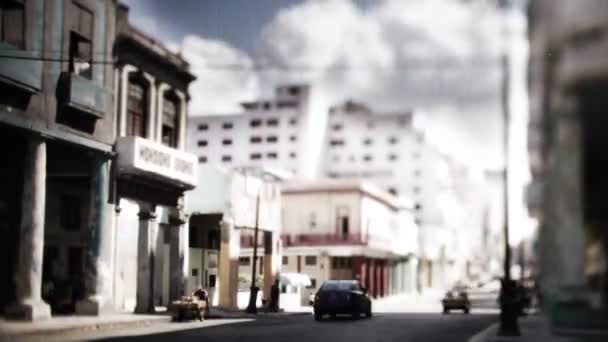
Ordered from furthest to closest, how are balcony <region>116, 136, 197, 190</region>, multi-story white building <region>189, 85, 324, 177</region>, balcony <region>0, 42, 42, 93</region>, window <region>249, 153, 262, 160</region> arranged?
window <region>249, 153, 262, 160</region> → multi-story white building <region>189, 85, 324, 177</region> → balcony <region>116, 136, 197, 190</region> → balcony <region>0, 42, 42, 93</region>

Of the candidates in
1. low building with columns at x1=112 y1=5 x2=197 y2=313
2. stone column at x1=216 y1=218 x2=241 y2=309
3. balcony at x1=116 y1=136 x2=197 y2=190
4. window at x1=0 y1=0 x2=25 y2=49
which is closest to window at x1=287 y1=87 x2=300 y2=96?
low building with columns at x1=112 y1=5 x2=197 y2=313

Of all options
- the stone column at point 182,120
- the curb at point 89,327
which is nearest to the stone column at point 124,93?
the stone column at point 182,120

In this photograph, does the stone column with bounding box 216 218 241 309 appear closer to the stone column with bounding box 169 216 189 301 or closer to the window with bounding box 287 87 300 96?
the stone column with bounding box 169 216 189 301

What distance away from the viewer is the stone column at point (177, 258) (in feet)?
110

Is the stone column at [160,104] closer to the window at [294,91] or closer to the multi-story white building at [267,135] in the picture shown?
the multi-story white building at [267,135]

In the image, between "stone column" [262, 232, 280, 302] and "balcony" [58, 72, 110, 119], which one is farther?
"stone column" [262, 232, 280, 302]

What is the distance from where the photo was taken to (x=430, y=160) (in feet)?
261

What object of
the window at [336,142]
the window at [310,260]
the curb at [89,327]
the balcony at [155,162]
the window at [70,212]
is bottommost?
the curb at [89,327]

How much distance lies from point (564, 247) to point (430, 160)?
176 ft

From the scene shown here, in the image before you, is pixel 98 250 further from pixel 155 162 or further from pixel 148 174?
pixel 155 162

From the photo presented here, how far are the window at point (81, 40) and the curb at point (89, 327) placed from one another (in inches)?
298

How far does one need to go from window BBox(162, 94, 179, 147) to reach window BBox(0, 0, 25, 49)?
820 centimetres

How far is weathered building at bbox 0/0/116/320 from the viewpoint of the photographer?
1064 inches

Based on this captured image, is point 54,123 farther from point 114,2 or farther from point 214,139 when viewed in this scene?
point 214,139
